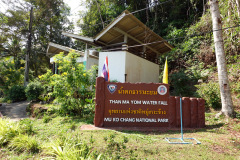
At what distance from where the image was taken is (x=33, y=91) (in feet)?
33.0

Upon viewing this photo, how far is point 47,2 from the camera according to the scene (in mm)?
20812

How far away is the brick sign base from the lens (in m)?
5.32

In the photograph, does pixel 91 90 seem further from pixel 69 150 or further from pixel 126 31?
pixel 126 31

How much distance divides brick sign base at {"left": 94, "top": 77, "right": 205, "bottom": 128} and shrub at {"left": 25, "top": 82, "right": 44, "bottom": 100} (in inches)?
268

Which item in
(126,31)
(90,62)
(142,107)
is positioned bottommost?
(142,107)

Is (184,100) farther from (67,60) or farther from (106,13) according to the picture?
(106,13)

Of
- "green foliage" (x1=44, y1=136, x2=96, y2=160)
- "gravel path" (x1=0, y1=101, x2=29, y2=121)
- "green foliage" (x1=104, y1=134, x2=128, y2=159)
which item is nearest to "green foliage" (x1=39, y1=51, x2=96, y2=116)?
"green foliage" (x1=44, y1=136, x2=96, y2=160)

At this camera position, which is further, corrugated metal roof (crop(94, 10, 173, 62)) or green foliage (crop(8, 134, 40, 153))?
corrugated metal roof (crop(94, 10, 173, 62))

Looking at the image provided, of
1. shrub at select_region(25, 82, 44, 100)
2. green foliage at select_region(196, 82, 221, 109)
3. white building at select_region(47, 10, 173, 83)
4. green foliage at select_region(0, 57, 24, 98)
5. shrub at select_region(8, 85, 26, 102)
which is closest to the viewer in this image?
green foliage at select_region(196, 82, 221, 109)

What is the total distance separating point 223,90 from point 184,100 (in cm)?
177

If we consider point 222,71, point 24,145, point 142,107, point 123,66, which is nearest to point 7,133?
point 24,145

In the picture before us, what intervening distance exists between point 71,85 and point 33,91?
5272 mm

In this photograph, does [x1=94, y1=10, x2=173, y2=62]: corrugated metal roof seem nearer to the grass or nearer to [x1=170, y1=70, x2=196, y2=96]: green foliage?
[x1=170, y1=70, x2=196, y2=96]: green foliage

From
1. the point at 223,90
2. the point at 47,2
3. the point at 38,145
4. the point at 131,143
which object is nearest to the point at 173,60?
the point at 223,90
